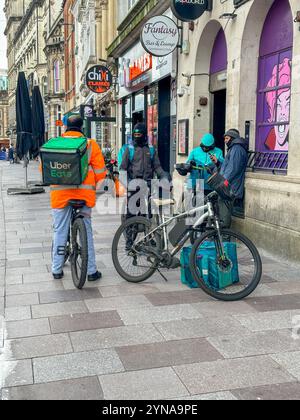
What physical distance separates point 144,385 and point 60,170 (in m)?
2.64

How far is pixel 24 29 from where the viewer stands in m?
70.1

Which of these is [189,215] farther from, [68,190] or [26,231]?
[26,231]

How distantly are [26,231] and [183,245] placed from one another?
14.9ft

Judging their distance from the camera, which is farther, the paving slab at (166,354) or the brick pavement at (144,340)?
the paving slab at (166,354)

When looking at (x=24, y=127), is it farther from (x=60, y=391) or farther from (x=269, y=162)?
(x=60, y=391)

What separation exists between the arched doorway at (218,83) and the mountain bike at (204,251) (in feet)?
15.1

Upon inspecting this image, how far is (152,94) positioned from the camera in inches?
543

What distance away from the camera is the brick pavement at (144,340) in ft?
10.2

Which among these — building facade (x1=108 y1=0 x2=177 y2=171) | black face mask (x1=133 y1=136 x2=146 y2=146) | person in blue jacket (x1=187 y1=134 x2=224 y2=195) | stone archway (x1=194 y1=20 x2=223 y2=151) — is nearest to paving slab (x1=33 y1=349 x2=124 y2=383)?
black face mask (x1=133 y1=136 x2=146 y2=146)

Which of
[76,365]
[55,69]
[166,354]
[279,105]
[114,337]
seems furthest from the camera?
[55,69]

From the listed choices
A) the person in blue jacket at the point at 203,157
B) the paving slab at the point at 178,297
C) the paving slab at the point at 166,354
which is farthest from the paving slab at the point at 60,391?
the person in blue jacket at the point at 203,157

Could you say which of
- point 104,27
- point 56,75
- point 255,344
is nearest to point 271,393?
point 255,344

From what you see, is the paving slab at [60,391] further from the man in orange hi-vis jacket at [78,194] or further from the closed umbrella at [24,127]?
the closed umbrella at [24,127]

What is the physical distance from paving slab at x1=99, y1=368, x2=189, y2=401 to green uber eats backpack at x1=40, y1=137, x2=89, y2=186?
94.5 inches
